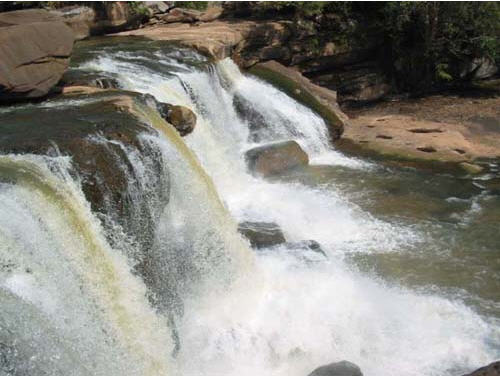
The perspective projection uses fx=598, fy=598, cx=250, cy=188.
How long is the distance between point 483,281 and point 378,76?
8516 mm

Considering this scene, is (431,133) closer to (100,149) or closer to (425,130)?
(425,130)

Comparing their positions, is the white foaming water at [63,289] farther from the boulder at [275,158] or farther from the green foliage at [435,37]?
the green foliage at [435,37]

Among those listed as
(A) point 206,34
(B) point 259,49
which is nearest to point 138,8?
(A) point 206,34

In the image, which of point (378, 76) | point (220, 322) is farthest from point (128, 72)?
point (378, 76)

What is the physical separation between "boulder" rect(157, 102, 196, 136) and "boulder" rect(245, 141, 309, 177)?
5.06 feet

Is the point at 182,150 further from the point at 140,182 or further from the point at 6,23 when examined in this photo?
the point at 6,23

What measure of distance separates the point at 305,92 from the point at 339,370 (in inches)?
317

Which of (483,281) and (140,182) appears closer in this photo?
(140,182)

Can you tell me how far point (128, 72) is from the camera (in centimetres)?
1002

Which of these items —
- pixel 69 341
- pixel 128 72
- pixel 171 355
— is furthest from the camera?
pixel 128 72

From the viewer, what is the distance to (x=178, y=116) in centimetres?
885

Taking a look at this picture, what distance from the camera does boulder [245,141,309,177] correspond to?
10078 mm

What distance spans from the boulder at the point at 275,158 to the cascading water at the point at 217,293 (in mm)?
852

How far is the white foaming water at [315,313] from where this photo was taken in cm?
590
